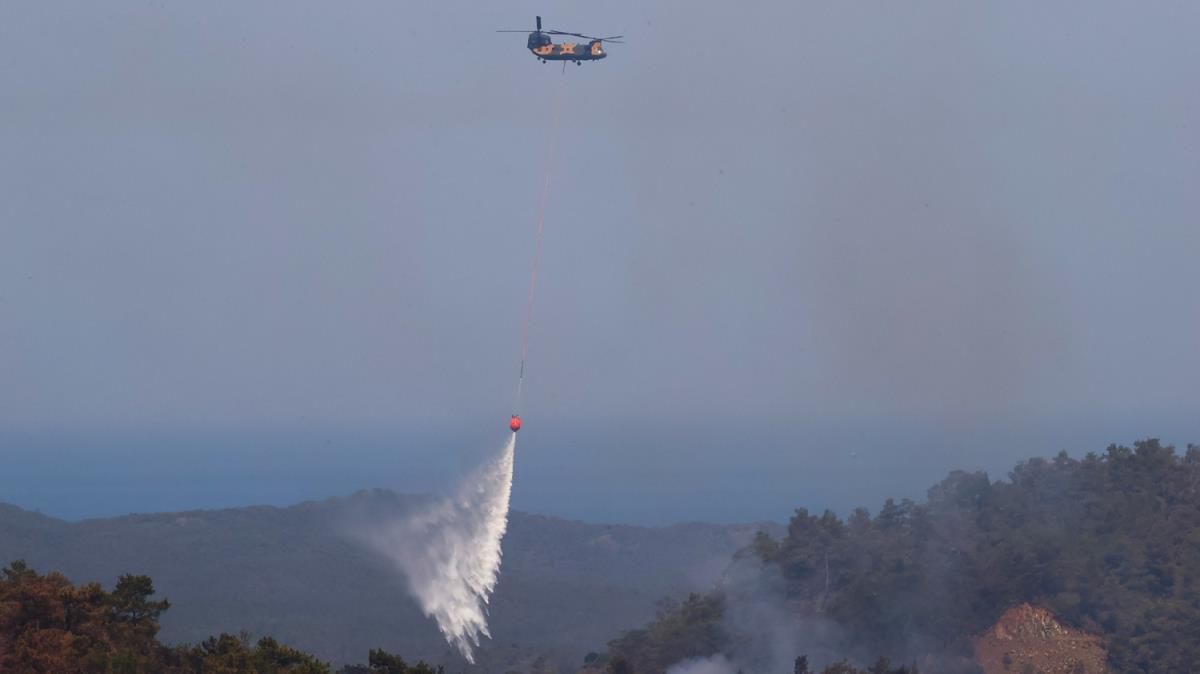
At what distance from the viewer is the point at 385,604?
14300cm

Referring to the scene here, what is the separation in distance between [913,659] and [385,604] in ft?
232

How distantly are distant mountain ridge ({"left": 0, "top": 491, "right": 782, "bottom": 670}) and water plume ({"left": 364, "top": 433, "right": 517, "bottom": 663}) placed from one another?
11.1 metres

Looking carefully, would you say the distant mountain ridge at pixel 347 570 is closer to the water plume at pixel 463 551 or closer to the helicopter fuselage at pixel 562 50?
the water plume at pixel 463 551

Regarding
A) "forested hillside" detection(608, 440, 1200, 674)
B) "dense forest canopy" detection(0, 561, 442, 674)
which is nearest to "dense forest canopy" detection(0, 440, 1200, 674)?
"forested hillside" detection(608, 440, 1200, 674)

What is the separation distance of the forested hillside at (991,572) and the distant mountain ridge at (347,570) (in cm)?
2093

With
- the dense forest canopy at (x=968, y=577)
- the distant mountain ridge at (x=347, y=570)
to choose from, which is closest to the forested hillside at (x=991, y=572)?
the dense forest canopy at (x=968, y=577)

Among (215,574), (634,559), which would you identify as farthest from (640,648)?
(634,559)

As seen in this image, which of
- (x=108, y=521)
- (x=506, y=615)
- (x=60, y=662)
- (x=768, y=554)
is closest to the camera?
(x=60, y=662)

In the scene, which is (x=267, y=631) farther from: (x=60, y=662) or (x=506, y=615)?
(x=60, y=662)

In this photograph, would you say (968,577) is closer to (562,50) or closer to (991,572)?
(991,572)

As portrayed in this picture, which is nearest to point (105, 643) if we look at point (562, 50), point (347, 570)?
point (562, 50)

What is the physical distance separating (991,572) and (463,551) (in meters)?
34.1

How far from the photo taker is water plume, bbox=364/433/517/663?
8512 cm

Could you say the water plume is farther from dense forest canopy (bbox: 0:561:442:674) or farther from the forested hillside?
dense forest canopy (bbox: 0:561:442:674)
